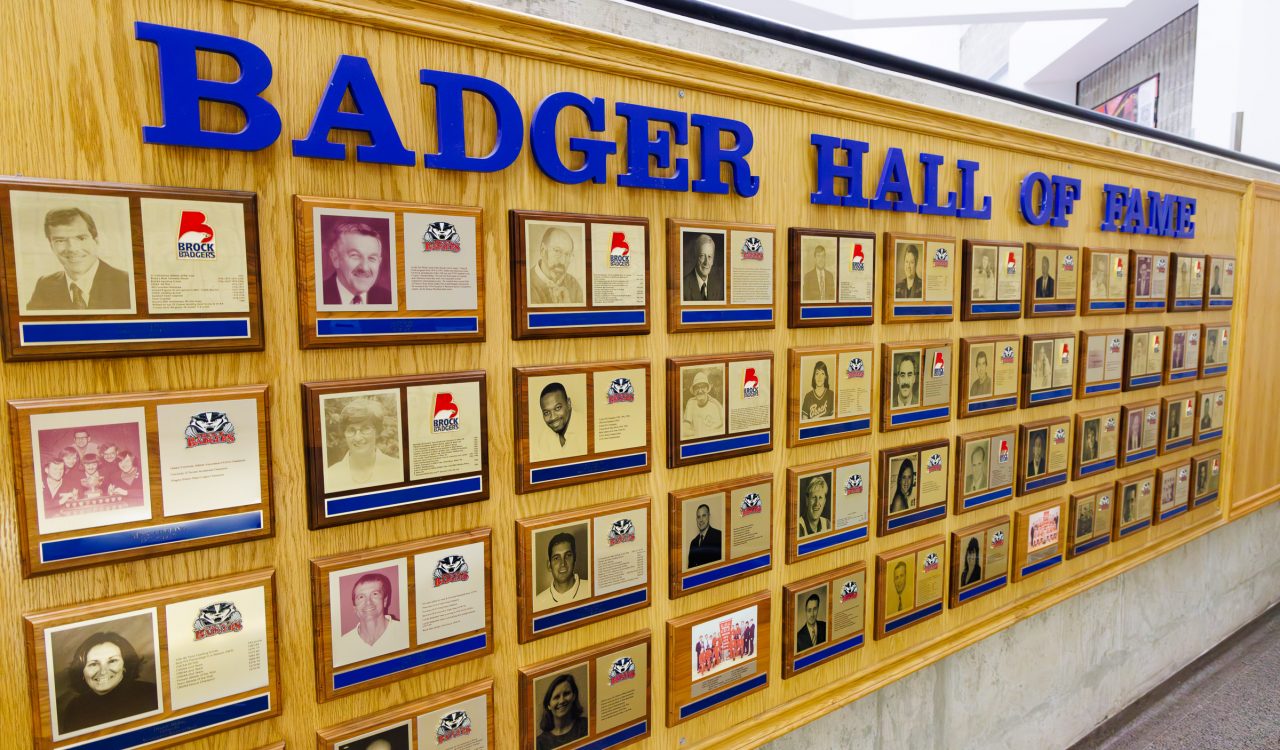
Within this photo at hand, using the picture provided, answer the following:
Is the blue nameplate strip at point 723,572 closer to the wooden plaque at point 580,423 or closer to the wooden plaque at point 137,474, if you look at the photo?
the wooden plaque at point 580,423

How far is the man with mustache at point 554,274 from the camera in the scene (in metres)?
1.59

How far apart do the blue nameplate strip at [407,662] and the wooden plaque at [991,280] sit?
2.00m

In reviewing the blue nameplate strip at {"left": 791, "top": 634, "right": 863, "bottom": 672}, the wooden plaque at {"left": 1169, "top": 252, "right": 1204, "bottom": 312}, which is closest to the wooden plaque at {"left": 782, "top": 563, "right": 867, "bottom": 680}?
the blue nameplate strip at {"left": 791, "top": 634, "right": 863, "bottom": 672}

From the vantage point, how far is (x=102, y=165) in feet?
3.82

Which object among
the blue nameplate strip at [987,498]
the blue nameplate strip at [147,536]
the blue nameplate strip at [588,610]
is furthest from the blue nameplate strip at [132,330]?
the blue nameplate strip at [987,498]

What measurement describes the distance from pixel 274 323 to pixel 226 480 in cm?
31

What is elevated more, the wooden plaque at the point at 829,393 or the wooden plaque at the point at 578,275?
the wooden plaque at the point at 578,275

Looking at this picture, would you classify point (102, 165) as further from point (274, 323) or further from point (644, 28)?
point (644, 28)

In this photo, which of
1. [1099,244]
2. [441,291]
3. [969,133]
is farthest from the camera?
[1099,244]

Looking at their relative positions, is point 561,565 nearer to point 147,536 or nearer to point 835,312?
point 147,536

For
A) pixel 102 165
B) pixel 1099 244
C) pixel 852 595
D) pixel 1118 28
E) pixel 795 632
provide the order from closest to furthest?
pixel 102 165 < pixel 795 632 < pixel 852 595 < pixel 1099 244 < pixel 1118 28

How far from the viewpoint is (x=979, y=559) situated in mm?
2713

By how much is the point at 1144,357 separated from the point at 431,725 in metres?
3.51

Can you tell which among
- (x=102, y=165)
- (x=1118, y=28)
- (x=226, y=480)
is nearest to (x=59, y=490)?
(x=226, y=480)
